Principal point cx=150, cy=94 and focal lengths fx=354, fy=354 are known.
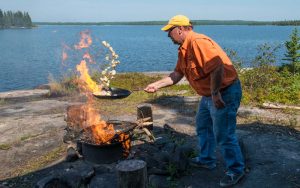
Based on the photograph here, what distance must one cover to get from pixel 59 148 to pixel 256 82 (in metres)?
8.22

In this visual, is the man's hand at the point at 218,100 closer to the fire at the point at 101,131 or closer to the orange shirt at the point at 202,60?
the orange shirt at the point at 202,60

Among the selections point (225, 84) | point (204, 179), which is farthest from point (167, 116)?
point (225, 84)

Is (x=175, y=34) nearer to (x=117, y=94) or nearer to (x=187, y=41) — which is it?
(x=187, y=41)

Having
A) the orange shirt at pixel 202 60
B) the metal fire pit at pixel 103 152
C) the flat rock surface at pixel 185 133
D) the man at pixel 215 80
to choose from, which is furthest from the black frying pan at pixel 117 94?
the flat rock surface at pixel 185 133

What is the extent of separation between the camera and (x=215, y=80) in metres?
4.79

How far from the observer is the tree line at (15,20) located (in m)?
178

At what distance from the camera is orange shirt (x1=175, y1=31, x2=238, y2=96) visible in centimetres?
482

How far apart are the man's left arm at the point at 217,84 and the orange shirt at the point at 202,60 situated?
58 mm

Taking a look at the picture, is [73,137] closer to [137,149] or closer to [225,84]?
[137,149]

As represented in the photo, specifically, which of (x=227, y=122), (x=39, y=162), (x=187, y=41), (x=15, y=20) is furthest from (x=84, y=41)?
(x=15, y=20)

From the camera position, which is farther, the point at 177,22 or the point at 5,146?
the point at 5,146

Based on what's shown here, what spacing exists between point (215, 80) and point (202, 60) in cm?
34

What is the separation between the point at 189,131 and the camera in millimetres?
8352

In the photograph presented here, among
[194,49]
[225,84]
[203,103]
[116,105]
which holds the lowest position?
[116,105]
